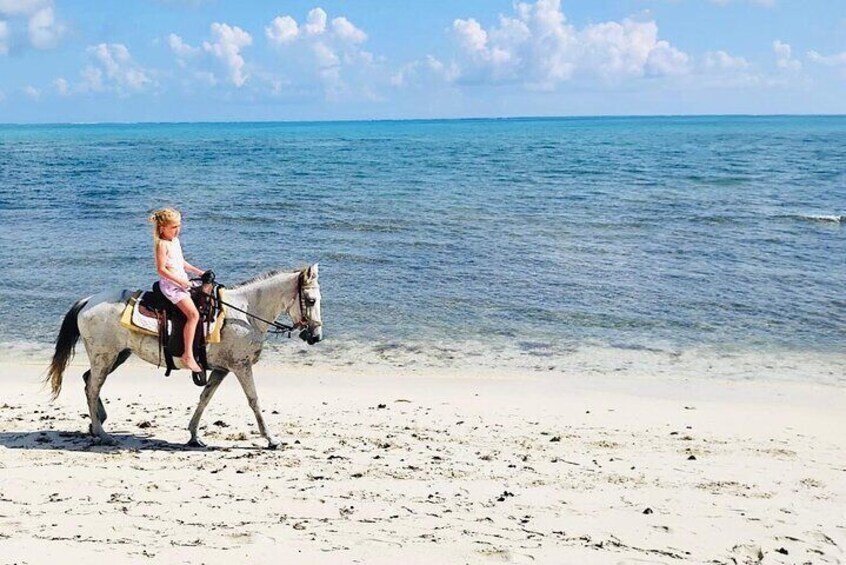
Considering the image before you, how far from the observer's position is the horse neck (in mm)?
8523

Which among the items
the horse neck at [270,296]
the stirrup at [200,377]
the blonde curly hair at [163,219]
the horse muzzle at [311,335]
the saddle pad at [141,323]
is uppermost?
the blonde curly hair at [163,219]

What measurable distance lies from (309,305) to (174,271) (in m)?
1.39

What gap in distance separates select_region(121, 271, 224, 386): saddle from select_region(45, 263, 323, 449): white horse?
4.3 inches

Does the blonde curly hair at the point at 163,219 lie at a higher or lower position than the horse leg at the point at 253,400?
higher

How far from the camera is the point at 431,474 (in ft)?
24.8

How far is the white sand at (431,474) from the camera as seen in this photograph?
6000mm

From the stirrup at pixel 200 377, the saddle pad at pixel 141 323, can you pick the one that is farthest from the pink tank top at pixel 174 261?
the stirrup at pixel 200 377

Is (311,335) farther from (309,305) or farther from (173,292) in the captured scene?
(173,292)

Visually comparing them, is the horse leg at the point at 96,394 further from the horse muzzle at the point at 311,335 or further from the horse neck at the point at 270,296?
the horse muzzle at the point at 311,335

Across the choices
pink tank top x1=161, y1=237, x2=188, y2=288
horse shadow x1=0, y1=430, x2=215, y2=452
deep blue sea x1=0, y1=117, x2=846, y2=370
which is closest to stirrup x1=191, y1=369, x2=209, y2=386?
horse shadow x1=0, y1=430, x2=215, y2=452

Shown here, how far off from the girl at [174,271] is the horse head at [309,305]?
1063 millimetres

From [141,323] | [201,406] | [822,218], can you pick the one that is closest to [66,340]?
[141,323]

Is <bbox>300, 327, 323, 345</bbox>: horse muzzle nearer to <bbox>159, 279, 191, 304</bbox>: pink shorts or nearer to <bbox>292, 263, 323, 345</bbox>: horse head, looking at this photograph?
<bbox>292, 263, 323, 345</bbox>: horse head

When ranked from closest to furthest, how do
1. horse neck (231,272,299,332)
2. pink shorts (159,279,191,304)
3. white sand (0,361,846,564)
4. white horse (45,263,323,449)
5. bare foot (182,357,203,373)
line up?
white sand (0,361,846,564) → pink shorts (159,279,191,304) → bare foot (182,357,203,373) → white horse (45,263,323,449) → horse neck (231,272,299,332)
